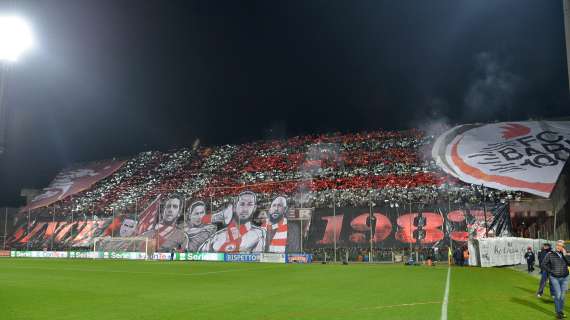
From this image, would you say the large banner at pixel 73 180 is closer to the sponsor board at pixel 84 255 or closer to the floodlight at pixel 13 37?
the sponsor board at pixel 84 255

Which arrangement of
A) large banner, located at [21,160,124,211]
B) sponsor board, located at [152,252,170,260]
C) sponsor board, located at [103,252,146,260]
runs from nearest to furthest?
1. sponsor board, located at [152,252,170,260]
2. sponsor board, located at [103,252,146,260]
3. large banner, located at [21,160,124,211]

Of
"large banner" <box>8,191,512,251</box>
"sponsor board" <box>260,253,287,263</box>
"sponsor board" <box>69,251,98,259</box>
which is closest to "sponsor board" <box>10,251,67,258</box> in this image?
"sponsor board" <box>69,251,98,259</box>

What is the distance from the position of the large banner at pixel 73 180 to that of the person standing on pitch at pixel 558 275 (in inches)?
2898

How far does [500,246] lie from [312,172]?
96.6 feet

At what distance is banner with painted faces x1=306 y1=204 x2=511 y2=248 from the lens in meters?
41.6

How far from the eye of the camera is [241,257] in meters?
46.7

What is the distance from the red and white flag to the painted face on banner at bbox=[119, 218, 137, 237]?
1.88 ft

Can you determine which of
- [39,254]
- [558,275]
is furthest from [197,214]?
[558,275]

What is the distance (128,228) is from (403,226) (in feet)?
102

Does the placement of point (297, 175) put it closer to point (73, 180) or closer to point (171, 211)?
point (171, 211)

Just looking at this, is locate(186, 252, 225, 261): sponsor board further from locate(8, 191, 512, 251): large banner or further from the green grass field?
the green grass field

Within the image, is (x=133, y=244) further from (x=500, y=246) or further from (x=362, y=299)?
(x=362, y=299)

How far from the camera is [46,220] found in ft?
204

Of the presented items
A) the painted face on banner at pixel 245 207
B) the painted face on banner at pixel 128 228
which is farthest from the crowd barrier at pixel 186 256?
the painted face on banner at pixel 245 207
